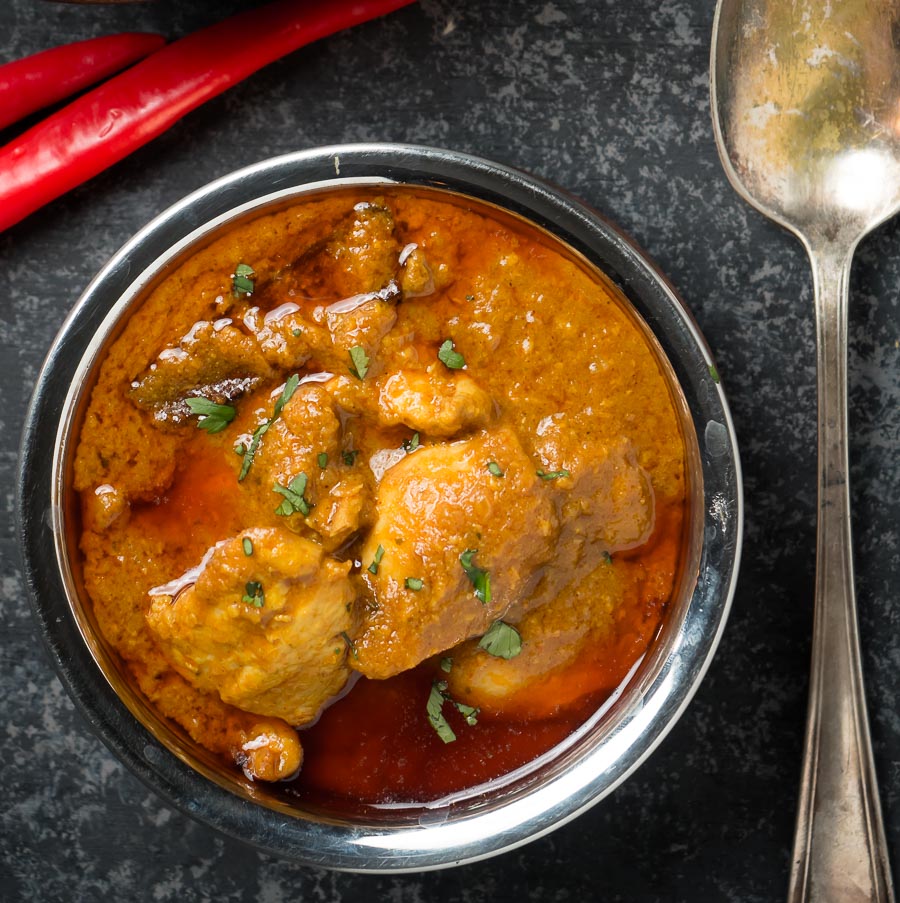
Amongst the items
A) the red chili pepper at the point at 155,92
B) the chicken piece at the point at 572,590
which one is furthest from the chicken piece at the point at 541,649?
the red chili pepper at the point at 155,92

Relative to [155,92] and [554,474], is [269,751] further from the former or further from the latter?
[155,92]

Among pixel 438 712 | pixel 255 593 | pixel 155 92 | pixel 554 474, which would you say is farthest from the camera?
pixel 155 92

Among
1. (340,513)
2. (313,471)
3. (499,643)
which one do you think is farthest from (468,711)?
(313,471)

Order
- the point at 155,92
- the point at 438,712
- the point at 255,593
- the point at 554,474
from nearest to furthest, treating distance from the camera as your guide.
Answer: the point at 255,593 → the point at 554,474 → the point at 438,712 → the point at 155,92

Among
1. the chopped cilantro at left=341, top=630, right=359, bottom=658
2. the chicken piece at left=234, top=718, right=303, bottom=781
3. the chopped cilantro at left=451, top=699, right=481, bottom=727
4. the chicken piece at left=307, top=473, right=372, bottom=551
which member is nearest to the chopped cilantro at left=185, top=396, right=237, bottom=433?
the chicken piece at left=307, top=473, right=372, bottom=551

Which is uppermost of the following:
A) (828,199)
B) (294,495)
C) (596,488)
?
(828,199)

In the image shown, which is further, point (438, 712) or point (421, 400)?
point (438, 712)

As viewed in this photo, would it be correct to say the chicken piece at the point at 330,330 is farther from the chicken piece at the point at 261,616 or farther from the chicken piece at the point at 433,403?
the chicken piece at the point at 261,616
